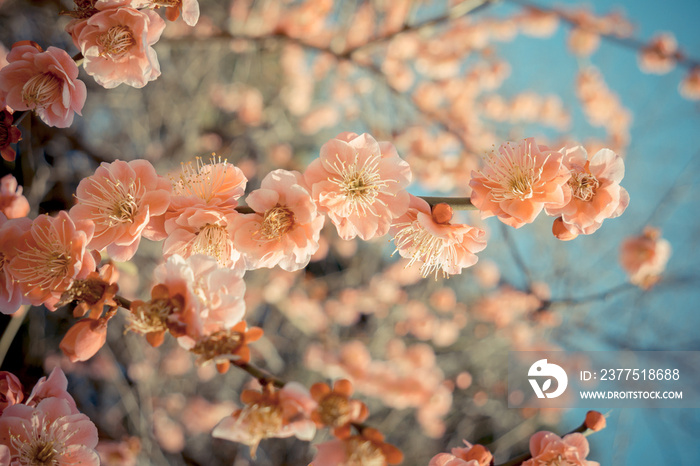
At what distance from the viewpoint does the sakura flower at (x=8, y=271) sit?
35.9 inches

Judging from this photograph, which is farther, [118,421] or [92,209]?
[118,421]

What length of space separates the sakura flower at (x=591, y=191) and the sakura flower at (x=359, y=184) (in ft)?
1.15

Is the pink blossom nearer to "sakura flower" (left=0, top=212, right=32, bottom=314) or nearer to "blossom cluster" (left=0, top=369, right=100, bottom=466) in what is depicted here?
"sakura flower" (left=0, top=212, right=32, bottom=314)

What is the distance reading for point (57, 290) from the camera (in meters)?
0.88

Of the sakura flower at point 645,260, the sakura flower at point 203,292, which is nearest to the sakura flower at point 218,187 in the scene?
the sakura flower at point 203,292

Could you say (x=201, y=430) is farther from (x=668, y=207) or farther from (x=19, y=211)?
(x=668, y=207)

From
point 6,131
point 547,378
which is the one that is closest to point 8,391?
point 6,131

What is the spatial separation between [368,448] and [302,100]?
3.83 metres

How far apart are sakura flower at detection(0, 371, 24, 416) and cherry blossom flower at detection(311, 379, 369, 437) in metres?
0.69

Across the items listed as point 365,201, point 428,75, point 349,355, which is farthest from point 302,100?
point 365,201

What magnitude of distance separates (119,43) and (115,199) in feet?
1.27

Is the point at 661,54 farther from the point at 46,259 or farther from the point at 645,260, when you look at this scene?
the point at 46,259

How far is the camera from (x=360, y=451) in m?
0.82

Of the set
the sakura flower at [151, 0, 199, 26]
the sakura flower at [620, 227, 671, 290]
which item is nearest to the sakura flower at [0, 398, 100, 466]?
the sakura flower at [151, 0, 199, 26]
